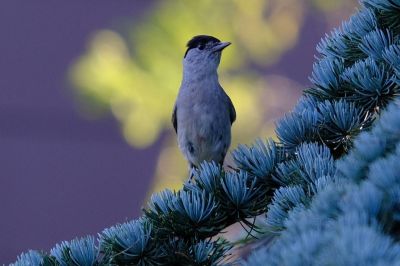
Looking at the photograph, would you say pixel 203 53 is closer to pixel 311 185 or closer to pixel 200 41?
pixel 200 41

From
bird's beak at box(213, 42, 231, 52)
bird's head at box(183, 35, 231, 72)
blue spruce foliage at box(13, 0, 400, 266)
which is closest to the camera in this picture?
blue spruce foliage at box(13, 0, 400, 266)

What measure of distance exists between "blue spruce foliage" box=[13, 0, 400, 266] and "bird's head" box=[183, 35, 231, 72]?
209 centimetres

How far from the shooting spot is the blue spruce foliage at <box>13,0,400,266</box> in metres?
1.06

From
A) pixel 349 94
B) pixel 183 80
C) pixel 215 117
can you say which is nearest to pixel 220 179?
pixel 349 94

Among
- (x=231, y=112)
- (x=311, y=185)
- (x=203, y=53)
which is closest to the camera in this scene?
(x=311, y=185)

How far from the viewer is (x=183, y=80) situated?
14.5 ft

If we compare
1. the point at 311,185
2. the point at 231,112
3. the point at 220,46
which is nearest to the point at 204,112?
the point at 231,112

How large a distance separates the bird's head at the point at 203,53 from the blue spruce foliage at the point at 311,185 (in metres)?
2.09

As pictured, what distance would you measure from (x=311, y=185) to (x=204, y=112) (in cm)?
268

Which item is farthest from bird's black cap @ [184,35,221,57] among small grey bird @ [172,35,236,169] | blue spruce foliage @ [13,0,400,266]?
blue spruce foliage @ [13,0,400,266]

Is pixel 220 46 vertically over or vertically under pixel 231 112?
over

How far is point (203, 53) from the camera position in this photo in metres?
4.38

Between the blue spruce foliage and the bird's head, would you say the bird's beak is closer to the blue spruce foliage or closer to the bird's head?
the bird's head

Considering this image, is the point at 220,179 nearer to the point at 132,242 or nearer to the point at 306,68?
the point at 132,242
